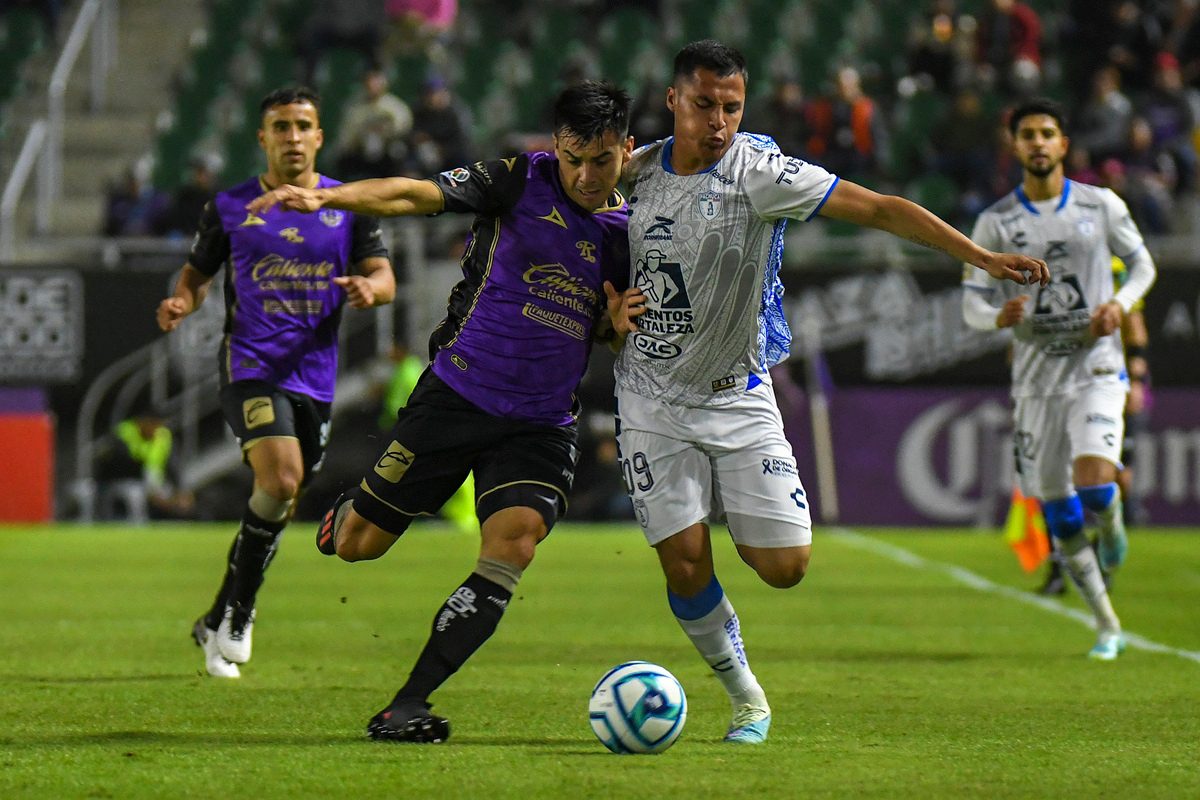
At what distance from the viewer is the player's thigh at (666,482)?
6602mm

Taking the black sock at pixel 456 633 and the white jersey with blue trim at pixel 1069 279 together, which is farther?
the white jersey with blue trim at pixel 1069 279

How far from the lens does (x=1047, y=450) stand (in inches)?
387

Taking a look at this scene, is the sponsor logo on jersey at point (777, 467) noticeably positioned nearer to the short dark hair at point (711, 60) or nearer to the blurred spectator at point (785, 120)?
the short dark hair at point (711, 60)

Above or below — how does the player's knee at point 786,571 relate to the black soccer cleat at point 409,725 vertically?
above

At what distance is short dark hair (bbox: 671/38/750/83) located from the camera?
6.42 meters

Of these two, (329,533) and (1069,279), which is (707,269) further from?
(1069,279)

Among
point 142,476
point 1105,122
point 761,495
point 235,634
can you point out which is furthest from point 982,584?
point 142,476

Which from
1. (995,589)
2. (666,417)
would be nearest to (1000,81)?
(995,589)

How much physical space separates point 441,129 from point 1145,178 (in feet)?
26.4

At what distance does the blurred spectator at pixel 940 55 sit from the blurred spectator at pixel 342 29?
692 centimetres

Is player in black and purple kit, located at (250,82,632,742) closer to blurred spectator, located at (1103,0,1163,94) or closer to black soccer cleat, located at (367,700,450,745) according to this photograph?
black soccer cleat, located at (367,700,450,745)

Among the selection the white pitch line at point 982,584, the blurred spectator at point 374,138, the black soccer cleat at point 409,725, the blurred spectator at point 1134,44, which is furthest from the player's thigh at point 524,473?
the blurred spectator at point 1134,44

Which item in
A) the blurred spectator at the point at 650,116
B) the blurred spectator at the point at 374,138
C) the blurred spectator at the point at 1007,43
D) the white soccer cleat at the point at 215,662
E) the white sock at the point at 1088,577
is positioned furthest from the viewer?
the blurred spectator at the point at 1007,43

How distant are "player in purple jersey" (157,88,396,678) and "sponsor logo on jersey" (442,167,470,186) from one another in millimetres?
2111
